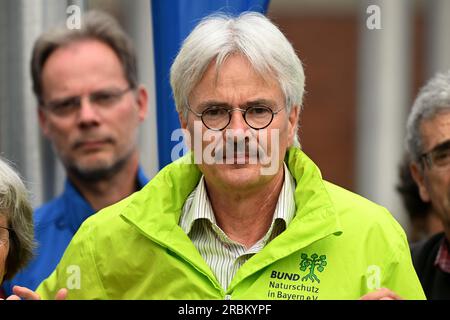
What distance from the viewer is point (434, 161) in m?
3.90

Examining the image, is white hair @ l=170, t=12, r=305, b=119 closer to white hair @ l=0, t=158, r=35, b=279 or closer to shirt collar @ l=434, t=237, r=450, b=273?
white hair @ l=0, t=158, r=35, b=279

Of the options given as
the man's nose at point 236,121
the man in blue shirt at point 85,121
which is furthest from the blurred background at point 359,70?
the man's nose at point 236,121

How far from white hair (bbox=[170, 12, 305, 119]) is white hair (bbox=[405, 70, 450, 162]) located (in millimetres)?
873

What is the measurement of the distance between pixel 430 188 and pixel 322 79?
5.13 m

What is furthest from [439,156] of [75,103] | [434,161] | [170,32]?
[75,103]

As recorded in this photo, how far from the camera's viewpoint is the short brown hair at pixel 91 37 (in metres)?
4.14

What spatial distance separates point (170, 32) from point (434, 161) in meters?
0.98

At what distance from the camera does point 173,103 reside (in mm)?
3496

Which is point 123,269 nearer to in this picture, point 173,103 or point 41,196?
point 173,103

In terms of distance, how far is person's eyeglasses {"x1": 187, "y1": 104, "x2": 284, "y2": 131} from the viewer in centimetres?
297

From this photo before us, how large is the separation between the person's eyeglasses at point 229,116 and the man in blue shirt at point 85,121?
119 centimetres

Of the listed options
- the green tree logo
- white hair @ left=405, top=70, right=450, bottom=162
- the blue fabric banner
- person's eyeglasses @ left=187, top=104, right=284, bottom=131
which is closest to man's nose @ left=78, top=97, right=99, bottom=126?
the blue fabric banner

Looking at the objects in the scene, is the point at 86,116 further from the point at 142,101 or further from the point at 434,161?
the point at 434,161
